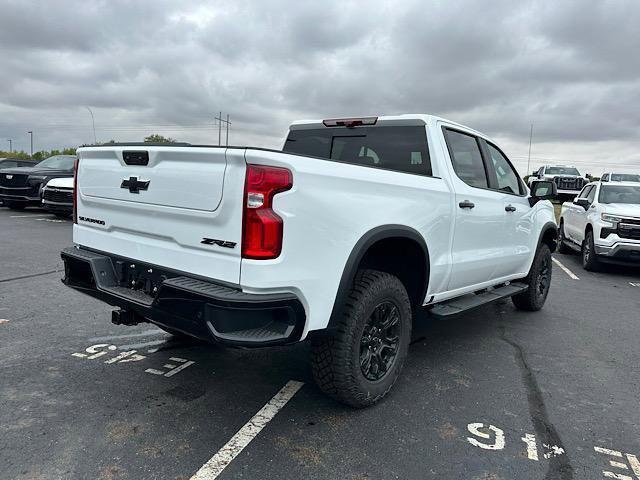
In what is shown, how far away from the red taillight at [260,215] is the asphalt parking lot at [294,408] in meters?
1.12

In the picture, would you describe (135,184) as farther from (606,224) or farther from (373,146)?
(606,224)

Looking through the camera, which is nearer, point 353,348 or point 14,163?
point 353,348

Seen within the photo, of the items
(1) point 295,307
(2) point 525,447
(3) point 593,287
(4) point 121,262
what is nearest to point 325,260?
(1) point 295,307

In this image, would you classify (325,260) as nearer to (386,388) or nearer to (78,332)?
(386,388)

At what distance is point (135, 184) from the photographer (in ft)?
9.73

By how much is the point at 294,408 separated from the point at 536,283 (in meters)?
3.77

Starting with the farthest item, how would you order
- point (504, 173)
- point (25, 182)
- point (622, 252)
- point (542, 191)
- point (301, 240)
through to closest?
point (25, 182)
point (622, 252)
point (542, 191)
point (504, 173)
point (301, 240)

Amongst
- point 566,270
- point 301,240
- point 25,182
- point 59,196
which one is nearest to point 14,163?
point 25,182

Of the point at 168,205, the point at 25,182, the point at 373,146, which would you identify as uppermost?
the point at 373,146

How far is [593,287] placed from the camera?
7.84 metres

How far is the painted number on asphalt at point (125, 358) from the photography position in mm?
3709

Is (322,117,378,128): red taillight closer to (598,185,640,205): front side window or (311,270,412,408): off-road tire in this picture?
(311,270,412,408): off-road tire

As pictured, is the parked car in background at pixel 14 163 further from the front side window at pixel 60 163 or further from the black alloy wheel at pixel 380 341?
the black alloy wheel at pixel 380 341

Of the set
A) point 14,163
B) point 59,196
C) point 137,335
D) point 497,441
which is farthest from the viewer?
point 14,163
